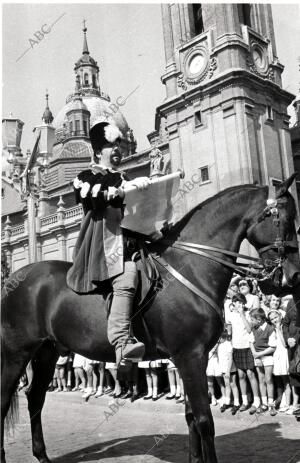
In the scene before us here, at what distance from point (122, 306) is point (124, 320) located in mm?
139

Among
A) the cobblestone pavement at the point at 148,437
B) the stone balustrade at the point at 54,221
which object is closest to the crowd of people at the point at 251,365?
the cobblestone pavement at the point at 148,437

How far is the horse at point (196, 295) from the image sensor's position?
454 cm

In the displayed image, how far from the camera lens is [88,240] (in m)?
5.09

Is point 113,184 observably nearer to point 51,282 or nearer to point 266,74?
point 51,282

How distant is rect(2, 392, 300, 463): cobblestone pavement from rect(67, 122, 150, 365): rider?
2264mm

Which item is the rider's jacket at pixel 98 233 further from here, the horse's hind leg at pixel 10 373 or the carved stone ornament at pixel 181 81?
the carved stone ornament at pixel 181 81

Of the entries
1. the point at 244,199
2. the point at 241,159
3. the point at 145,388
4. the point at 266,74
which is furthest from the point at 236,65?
the point at 244,199

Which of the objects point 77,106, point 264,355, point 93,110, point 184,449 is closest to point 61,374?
point 264,355

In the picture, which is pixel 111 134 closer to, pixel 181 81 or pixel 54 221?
pixel 181 81

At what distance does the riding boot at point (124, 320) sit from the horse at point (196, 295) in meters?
0.24

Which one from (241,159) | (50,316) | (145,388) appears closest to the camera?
(50,316)

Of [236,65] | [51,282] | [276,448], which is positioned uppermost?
[236,65]

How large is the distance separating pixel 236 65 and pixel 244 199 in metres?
23.9

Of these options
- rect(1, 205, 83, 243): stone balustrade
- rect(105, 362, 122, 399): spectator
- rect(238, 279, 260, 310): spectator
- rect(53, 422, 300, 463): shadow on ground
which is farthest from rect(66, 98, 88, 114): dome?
rect(53, 422, 300, 463): shadow on ground
